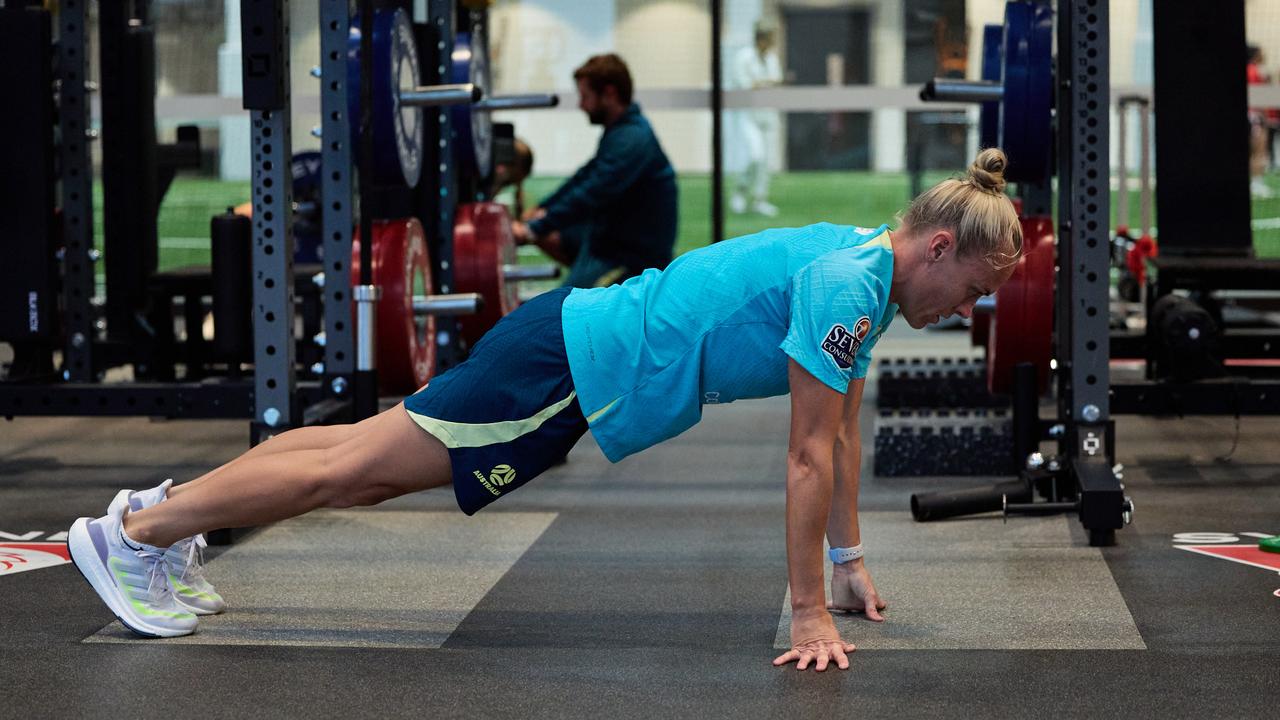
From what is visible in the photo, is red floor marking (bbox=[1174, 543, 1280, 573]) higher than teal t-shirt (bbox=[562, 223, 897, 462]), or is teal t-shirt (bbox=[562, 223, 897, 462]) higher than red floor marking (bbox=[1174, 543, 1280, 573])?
teal t-shirt (bbox=[562, 223, 897, 462])

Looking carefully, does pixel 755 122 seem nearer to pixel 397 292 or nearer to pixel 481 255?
pixel 481 255

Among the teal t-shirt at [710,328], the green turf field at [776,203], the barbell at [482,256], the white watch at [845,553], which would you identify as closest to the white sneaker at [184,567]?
the teal t-shirt at [710,328]

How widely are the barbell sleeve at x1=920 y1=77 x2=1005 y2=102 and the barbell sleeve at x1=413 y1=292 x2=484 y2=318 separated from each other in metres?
1.36

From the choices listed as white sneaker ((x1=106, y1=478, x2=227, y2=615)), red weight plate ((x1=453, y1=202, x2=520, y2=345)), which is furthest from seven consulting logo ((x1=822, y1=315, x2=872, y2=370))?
red weight plate ((x1=453, y1=202, x2=520, y2=345))

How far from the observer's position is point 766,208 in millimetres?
9180

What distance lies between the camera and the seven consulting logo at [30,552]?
321 centimetres

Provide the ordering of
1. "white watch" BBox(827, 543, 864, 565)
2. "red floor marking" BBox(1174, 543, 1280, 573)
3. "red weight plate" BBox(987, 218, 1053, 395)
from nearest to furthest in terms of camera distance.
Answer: "white watch" BBox(827, 543, 864, 565) → "red floor marking" BBox(1174, 543, 1280, 573) → "red weight plate" BBox(987, 218, 1053, 395)

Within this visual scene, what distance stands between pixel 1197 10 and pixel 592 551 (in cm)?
284

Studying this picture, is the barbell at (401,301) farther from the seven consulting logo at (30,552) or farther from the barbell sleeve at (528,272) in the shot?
the seven consulting logo at (30,552)

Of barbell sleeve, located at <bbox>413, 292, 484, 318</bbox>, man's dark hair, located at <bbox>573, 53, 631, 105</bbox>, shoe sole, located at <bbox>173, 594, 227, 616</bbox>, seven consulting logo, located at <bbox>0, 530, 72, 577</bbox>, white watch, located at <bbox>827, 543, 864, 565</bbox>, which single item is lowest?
seven consulting logo, located at <bbox>0, 530, 72, 577</bbox>

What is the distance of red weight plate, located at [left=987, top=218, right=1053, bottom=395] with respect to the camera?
4184 mm

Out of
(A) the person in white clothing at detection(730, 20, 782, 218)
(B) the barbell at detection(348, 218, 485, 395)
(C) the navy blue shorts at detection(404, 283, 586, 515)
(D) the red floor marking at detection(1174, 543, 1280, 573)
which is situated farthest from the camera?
(A) the person in white clothing at detection(730, 20, 782, 218)

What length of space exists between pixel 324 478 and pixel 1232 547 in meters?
2.06

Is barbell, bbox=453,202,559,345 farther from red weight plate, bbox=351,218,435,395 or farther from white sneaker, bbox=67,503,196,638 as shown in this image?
white sneaker, bbox=67,503,196,638
